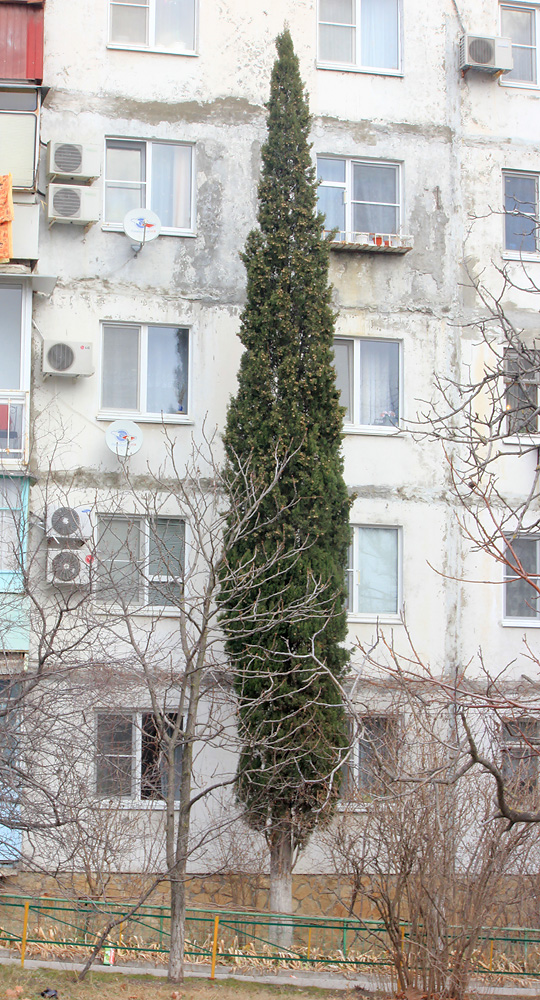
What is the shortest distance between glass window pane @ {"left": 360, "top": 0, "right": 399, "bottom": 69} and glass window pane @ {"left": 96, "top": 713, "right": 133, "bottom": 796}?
39.5 feet

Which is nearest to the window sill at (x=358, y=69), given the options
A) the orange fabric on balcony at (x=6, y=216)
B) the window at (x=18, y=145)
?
the window at (x=18, y=145)

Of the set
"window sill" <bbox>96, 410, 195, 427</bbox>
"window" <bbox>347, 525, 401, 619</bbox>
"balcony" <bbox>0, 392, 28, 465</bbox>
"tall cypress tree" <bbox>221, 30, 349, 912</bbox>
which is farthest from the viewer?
"window" <bbox>347, 525, 401, 619</bbox>

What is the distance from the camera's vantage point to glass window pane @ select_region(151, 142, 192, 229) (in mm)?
18391

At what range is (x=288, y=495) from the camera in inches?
608

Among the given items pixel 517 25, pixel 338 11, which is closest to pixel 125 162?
pixel 338 11

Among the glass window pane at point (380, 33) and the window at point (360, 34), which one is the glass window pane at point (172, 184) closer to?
the window at point (360, 34)

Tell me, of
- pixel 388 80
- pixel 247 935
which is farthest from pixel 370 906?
pixel 388 80

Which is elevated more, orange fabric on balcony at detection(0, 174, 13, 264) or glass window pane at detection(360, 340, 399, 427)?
orange fabric on balcony at detection(0, 174, 13, 264)

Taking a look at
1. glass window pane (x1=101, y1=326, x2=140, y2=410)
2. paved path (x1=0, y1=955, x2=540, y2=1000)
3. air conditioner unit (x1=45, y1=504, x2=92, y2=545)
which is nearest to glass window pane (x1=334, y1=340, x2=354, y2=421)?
glass window pane (x1=101, y1=326, x2=140, y2=410)

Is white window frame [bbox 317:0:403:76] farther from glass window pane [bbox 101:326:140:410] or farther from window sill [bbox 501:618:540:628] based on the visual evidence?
window sill [bbox 501:618:540:628]

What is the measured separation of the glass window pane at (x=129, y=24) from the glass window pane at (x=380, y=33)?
3828mm

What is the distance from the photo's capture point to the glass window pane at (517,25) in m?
20.2

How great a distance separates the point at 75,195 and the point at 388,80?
606 centimetres

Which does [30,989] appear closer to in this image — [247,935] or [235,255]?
[247,935]
